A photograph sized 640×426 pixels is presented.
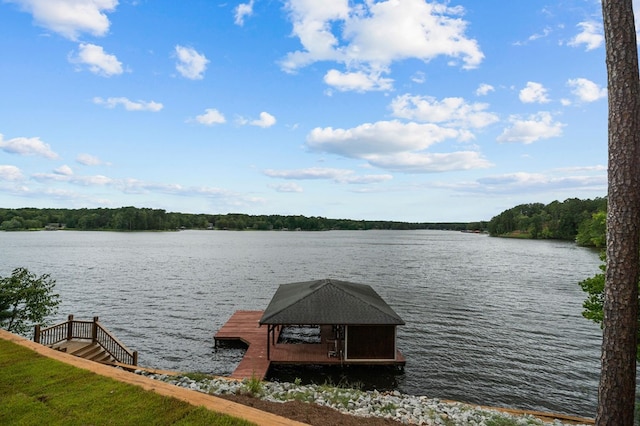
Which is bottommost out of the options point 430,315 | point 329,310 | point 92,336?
point 430,315

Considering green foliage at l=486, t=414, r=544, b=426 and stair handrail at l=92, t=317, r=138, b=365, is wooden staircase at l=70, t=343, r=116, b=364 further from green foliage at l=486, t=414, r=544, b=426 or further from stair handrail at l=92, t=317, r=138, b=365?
green foliage at l=486, t=414, r=544, b=426

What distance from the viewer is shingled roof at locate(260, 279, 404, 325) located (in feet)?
48.0

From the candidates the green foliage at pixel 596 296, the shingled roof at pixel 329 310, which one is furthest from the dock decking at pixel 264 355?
the green foliage at pixel 596 296

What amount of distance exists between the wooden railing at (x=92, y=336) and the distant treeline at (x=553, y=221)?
93651 millimetres

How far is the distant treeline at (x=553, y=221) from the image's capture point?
4203 inches

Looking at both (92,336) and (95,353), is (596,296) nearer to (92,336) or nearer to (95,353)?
(95,353)

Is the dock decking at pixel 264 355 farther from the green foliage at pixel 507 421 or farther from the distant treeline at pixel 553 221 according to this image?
the distant treeline at pixel 553 221

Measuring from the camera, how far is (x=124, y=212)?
157 m

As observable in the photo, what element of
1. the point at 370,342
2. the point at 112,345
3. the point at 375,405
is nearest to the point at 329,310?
the point at 370,342

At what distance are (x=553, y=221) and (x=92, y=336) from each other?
454ft

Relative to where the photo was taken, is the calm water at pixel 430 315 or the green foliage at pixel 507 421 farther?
the calm water at pixel 430 315

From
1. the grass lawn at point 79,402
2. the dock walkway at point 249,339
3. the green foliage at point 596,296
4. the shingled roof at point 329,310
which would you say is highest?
the green foliage at point 596,296

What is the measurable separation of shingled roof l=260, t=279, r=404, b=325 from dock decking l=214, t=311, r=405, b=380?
5.48 ft

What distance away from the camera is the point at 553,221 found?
123625mm
